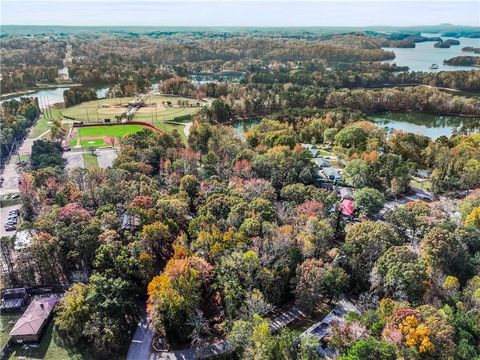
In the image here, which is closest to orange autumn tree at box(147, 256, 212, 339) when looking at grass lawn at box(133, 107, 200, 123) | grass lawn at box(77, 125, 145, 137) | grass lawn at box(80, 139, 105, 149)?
grass lawn at box(80, 139, 105, 149)

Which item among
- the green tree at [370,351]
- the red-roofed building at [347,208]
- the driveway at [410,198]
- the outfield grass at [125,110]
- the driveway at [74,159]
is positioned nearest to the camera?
the green tree at [370,351]

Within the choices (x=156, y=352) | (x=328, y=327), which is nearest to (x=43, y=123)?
(x=156, y=352)

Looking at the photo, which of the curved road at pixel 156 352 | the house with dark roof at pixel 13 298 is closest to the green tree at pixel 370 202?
the curved road at pixel 156 352

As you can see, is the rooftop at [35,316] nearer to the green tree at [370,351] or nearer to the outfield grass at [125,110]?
the green tree at [370,351]

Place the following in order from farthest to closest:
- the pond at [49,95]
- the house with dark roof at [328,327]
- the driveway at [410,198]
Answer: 1. the pond at [49,95]
2. the driveway at [410,198]
3. the house with dark roof at [328,327]

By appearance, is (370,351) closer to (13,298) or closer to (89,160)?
(13,298)

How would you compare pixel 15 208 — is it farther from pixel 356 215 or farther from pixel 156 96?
Result: pixel 156 96
